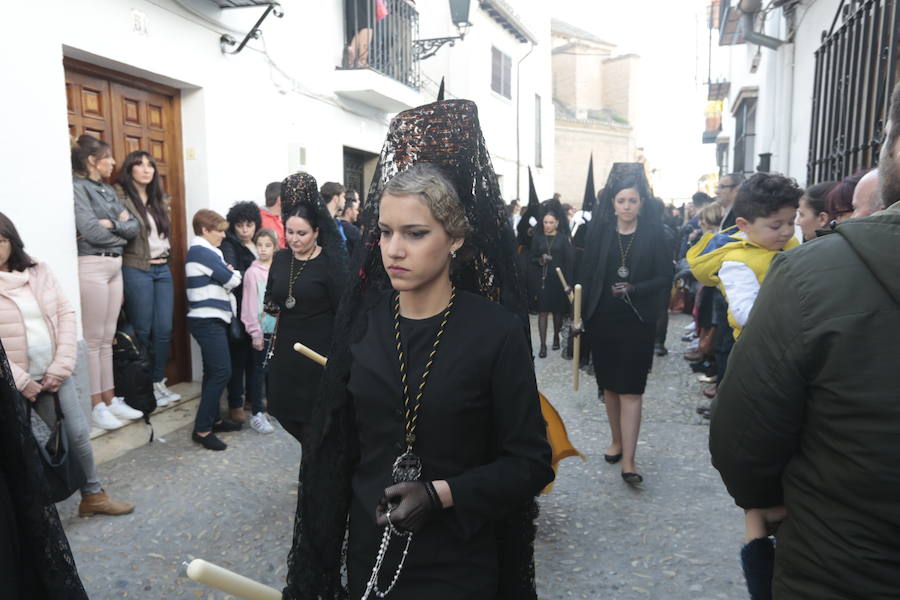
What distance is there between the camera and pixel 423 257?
1753mm

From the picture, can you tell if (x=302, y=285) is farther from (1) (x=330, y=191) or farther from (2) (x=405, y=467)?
(1) (x=330, y=191)

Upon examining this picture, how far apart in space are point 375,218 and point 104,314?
3882 mm

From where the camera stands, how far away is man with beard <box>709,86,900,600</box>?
1220 millimetres

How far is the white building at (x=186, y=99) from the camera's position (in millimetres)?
4473

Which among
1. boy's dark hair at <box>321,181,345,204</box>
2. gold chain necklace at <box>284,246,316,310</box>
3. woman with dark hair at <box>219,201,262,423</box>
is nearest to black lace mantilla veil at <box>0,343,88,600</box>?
gold chain necklace at <box>284,246,316,310</box>

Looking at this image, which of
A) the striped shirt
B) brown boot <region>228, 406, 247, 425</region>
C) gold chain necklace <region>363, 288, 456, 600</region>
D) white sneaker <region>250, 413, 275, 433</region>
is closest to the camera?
gold chain necklace <region>363, 288, 456, 600</region>

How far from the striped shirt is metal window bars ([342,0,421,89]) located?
177 inches

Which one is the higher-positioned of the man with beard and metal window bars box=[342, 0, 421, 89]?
metal window bars box=[342, 0, 421, 89]

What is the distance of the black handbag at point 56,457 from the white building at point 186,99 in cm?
168

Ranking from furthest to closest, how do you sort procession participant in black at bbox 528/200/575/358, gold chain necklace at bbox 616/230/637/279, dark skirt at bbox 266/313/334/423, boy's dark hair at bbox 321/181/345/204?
procession participant in black at bbox 528/200/575/358 → boy's dark hair at bbox 321/181/345/204 → gold chain necklace at bbox 616/230/637/279 → dark skirt at bbox 266/313/334/423

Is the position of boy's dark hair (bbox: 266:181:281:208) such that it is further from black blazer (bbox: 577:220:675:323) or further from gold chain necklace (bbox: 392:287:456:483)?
gold chain necklace (bbox: 392:287:456:483)

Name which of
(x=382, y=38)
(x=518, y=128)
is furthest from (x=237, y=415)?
(x=518, y=128)

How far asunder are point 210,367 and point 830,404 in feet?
15.0

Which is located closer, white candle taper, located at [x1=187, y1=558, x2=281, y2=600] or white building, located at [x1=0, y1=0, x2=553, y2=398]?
white candle taper, located at [x1=187, y1=558, x2=281, y2=600]
